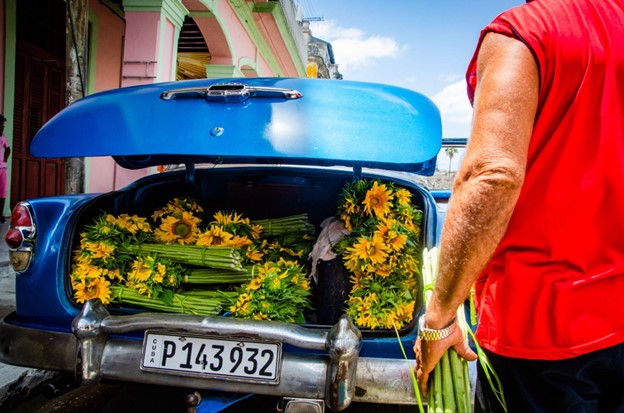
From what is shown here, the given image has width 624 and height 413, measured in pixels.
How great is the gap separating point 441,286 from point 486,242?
0.49 feet

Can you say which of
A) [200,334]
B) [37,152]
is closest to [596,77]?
[200,334]

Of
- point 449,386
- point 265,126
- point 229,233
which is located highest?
point 265,126

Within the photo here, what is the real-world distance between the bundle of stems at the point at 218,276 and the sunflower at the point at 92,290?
0.36m

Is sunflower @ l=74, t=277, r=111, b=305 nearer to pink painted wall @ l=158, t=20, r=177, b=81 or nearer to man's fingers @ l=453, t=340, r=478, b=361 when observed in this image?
man's fingers @ l=453, t=340, r=478, b=361

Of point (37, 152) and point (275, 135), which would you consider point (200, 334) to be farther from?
point (37, 152)

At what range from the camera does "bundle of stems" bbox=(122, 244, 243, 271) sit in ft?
7.38

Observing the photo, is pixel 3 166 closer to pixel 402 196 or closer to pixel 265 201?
pixel 265 201

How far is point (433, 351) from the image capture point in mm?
1096

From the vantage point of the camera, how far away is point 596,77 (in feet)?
2.97

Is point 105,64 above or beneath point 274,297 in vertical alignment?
above

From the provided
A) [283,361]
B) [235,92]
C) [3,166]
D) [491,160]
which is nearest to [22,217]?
[235,92]

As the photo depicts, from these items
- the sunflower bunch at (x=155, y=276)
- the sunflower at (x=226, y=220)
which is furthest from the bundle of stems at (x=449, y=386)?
the sunflower at (x=226, y=220)

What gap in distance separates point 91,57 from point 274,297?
696cm

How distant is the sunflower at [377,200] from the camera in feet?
7.36
